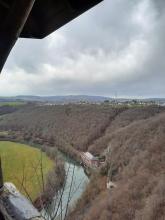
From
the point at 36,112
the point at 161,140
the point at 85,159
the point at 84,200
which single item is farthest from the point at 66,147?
the point at 36,112

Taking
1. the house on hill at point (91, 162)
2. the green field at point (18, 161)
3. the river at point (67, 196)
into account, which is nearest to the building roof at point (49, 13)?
the river at point (67, 196)

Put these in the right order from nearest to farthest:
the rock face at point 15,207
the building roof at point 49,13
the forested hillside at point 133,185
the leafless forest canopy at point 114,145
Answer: the rock face at point 15,207 < the building roof at point 49,13 < the forested hillside at point 133,185 < the leafless forest canopy at point 114,145

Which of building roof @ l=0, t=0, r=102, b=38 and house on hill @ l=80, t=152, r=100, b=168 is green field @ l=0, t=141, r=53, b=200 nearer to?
house on hill @ l=80, t=152, r=100, b=168

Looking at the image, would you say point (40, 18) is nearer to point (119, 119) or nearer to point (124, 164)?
point (124, 164)

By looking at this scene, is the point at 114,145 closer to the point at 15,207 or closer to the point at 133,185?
the point at 133,185

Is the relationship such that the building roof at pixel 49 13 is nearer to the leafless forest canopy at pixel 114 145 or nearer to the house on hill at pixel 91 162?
the leafless forest canopy at pixel 114 145

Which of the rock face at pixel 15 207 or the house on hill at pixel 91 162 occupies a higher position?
the rock face at pixel 15 207
